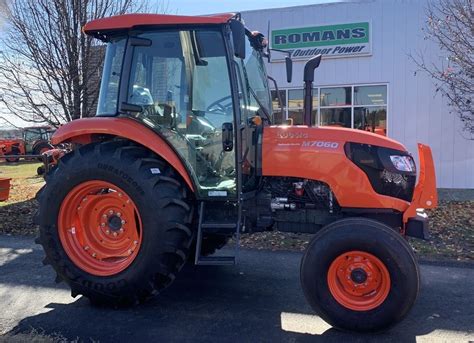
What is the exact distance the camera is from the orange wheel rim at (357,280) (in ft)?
12.2

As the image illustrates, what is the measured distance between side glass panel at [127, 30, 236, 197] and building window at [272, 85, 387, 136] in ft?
26.0

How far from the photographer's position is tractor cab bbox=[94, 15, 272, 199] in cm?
429

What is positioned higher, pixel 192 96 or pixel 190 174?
pixel 192 96

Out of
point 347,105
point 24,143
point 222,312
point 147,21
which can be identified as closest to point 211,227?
point 222,312

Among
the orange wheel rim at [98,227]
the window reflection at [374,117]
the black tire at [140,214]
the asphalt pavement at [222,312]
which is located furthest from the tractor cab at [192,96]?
the window reflection at [374,117]

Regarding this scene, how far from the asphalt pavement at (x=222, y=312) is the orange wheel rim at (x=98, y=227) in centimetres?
43

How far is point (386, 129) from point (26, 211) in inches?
351

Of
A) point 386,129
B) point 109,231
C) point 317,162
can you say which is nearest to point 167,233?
point 109,231

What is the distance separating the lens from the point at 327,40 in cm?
1242

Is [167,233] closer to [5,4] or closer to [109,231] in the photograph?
[109,231]

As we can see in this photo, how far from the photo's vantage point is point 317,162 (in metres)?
4.18

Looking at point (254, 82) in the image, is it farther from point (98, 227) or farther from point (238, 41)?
point (98, 227)

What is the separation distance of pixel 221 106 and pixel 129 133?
2.93ft

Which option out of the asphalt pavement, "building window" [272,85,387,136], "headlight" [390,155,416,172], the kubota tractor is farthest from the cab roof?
"building window" [272,85,387,136]
